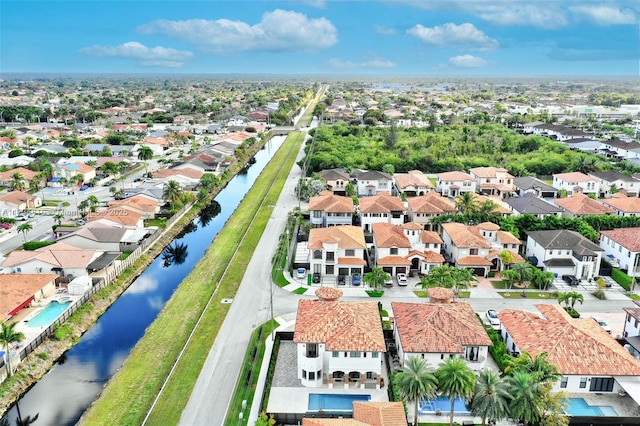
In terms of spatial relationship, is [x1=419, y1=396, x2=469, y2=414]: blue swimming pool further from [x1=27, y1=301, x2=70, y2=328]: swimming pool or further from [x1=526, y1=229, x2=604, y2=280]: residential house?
[x1=27, y1=301, x2=70, y2=328]: swimming pool

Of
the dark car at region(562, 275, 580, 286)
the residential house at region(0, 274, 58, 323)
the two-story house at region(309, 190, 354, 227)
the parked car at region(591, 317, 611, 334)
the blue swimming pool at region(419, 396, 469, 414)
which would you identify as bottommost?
the blue swimming pool at region(419, 396, 469, 414)

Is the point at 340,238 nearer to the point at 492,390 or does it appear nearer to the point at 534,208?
the point at 492,390

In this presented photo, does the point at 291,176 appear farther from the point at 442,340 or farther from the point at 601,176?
the point at 442,340

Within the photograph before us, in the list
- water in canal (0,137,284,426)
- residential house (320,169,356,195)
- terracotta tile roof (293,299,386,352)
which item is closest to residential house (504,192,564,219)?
residential house (320,169,356,195)

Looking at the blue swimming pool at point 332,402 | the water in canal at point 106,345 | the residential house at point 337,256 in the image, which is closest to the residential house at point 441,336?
the blue swimming pool at point 332,402

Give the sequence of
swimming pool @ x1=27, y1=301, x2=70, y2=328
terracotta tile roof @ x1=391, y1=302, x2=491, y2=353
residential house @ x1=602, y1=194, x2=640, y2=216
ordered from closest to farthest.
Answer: terracotta tile roof @ x1=391, y1=302, x2=491, y2=353, swimming pool @ x1=27, y1=301, x2=70, y2=328, residential house @ x1=602, y1=194, x2=640, y2=216

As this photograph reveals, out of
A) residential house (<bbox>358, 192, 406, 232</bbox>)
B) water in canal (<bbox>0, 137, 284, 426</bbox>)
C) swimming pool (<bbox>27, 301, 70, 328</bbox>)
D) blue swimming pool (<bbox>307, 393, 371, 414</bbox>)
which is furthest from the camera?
residential house (<bbox>358, 192, 406, 232</bbox>)

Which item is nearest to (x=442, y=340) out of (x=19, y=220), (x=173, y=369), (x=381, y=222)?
(x=173, y=369)
